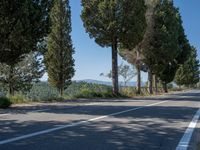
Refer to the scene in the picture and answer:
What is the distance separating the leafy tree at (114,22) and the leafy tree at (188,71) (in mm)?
69844

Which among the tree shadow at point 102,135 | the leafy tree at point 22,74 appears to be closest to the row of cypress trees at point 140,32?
the leafy tree at point 22,74

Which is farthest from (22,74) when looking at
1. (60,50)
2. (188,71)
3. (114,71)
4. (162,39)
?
(188,71)

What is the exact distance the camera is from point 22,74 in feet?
114

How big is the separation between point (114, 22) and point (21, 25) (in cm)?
1687

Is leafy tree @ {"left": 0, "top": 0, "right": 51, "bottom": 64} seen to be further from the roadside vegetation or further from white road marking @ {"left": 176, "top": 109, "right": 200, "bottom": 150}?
white road marking @ {"left": 176, "top": 109, "right": 200, "bottom": 150}

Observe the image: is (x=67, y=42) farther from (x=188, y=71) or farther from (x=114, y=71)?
(x=188, y=71)

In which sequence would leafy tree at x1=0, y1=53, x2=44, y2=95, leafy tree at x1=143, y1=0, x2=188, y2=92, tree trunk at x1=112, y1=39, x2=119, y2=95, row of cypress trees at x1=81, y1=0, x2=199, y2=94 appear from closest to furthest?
1. leafy tree at x1=0, y1=53, x2=44, y2=95
2. row of cypress trees at x1=81, y1=0, x2=199, y2=94
3. tree trunk at x1=112, y1=39, x2=119, y2=95
4. leafy tree at x1=143, y1=0, x2=188, y2=92

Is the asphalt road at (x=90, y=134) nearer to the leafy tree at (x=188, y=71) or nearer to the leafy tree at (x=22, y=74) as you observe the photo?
the leafy tree at (x=22, y=74)

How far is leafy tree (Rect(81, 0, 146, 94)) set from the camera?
38562 millimetres

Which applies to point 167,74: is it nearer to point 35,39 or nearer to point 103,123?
point 35,39

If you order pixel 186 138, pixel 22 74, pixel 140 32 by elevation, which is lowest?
pixel 186 138

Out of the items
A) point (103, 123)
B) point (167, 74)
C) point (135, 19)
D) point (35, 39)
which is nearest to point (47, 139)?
point (103, 123)

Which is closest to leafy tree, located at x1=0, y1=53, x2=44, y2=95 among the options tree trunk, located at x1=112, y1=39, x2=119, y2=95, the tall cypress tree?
the tall cypress tree

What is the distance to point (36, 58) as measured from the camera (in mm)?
35750
